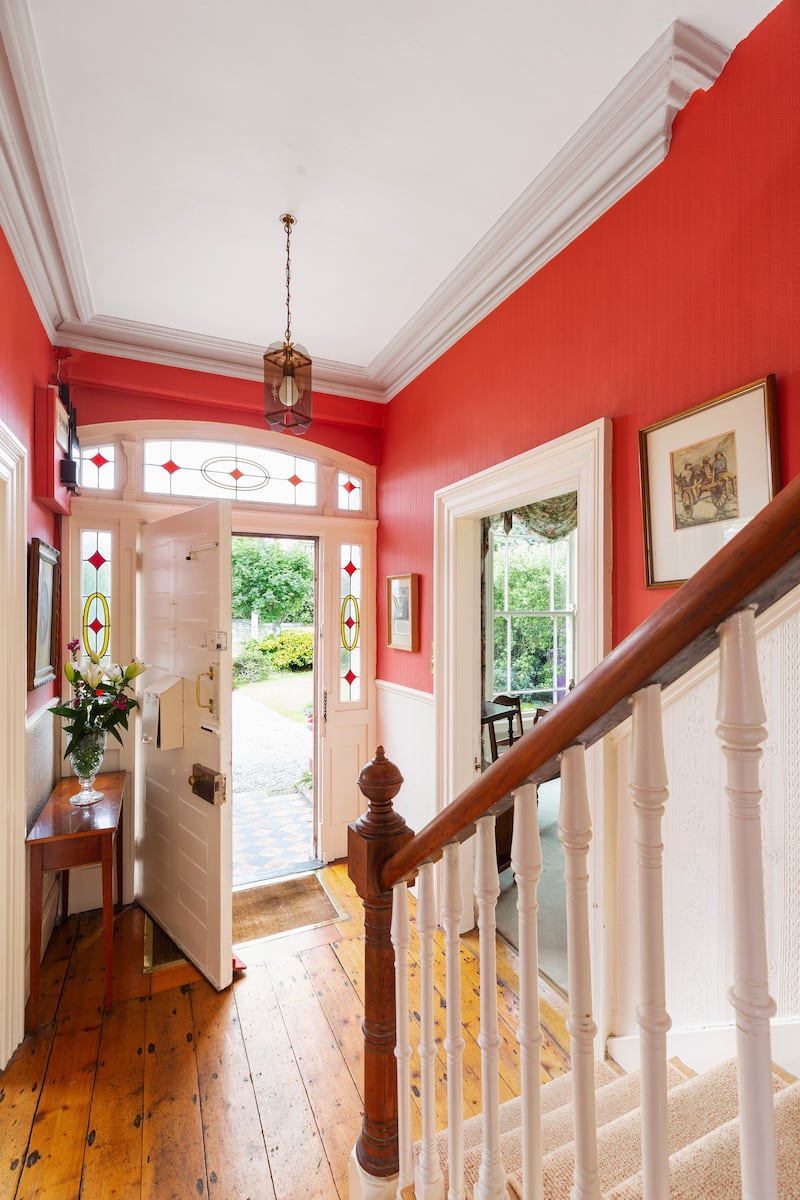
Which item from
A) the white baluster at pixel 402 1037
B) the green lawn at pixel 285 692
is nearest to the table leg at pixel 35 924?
the white baluster at pixel 402 1037

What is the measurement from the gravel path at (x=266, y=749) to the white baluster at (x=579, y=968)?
4755 mm

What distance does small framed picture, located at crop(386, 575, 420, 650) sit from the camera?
3.26 metres

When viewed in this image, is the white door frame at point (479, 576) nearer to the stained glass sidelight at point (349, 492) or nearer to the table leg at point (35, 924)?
the stained glass sidelight at point (349, 492)

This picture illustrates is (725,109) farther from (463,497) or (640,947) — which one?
(640,947)

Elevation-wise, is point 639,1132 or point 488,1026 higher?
point 488,1026

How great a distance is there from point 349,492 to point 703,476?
252 centimetres

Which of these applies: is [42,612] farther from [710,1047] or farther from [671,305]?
[710,1047]

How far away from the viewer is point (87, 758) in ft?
8.41

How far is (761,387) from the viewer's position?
1437 millimetres

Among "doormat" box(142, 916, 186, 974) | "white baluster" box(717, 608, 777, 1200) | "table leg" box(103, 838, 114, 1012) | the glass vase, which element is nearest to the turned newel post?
"white baluster" box(717, 608, 777, 1200)

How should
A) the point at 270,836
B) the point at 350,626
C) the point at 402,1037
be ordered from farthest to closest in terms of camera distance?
the point at 270,836, the point at 350,626, the point at 402,1037

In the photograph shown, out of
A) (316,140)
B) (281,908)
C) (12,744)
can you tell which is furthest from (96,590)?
(316,140)

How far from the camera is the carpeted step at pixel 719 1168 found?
79 cm

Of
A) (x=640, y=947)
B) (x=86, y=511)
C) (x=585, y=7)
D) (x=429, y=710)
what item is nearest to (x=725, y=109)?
(x=585, y=7)
